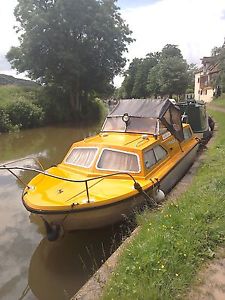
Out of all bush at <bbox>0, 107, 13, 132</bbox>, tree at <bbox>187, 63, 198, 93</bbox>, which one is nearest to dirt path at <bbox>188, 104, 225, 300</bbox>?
bush at <bbox>0, 107, 13, 132</bbox>

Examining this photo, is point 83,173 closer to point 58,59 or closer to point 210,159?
point 210,159

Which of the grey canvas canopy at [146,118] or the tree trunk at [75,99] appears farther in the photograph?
the tree trunk at [75,99]

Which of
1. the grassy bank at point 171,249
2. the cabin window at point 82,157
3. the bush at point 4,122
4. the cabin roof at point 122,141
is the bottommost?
the bush at point 4,122

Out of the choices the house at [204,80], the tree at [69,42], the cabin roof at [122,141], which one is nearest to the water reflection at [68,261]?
the cabin roof at [122,141]

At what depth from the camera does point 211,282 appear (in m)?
4.32

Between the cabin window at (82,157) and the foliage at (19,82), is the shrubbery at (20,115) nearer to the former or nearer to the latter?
the foliage at (19,82)

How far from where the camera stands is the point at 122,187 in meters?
7.31

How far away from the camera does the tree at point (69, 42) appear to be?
30359 mm

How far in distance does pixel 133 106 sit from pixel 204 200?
520 centimetres

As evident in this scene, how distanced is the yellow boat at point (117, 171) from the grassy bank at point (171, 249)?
850 millimetres

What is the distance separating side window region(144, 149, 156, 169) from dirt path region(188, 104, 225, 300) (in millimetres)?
3762

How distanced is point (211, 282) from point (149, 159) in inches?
179

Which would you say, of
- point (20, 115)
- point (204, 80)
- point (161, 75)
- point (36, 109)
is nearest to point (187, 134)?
point (20, 115)

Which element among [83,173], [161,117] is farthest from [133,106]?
[83,173]
